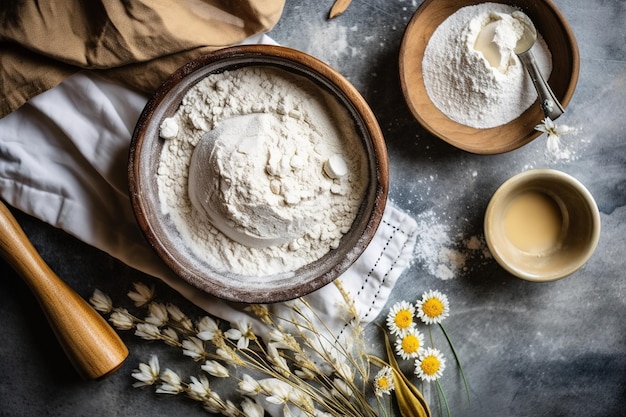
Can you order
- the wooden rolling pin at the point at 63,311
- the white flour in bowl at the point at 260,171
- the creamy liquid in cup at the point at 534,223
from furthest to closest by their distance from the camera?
the creamy liquid in cup at the point at 534,223, the wooden rolling pin at the point at 63,311, the white flour in bowl at the point at 260,171

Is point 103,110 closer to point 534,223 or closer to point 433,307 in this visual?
point 433,307

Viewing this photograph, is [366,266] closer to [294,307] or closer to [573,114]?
[294,307]

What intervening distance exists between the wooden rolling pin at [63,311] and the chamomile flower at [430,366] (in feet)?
1.91

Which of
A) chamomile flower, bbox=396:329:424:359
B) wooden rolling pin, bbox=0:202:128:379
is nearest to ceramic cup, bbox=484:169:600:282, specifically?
chamomile flower, bbox=396:329:424:359

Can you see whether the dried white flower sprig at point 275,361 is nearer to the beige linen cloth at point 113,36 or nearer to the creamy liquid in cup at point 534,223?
the creamy liquid in cup at point 534,223

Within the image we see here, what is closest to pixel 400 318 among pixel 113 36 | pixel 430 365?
pixel 430 365

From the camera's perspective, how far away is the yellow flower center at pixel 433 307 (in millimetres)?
A: 1066

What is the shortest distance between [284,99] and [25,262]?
566mm

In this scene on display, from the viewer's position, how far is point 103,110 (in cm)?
99

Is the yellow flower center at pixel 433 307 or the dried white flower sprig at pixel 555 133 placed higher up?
the dried white flower sprig at pixel 555 133

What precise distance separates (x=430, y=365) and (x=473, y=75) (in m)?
0.57

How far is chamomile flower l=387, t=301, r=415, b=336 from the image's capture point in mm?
1057

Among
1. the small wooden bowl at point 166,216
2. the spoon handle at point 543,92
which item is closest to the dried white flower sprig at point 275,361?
the small wooden bowl at point 166,216

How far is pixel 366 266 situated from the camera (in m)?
1.07
